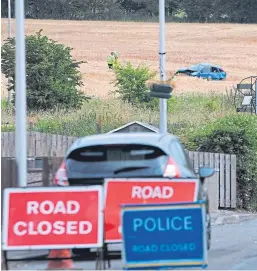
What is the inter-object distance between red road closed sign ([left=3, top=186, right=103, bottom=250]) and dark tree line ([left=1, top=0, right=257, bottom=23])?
67564mm

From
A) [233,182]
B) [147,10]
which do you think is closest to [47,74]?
[233,182]

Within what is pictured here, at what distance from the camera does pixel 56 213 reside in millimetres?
11391

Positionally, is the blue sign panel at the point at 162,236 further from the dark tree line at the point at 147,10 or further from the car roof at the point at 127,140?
the dark tree line at the point at 147,10

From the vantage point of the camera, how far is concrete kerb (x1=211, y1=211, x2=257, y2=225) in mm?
21911

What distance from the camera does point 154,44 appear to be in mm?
69062

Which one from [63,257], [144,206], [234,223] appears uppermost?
[144,206]

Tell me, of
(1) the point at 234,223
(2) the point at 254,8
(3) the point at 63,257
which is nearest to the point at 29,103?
(1) the point at 234,223

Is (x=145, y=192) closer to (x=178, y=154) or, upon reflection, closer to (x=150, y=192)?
(x=150, y=192)

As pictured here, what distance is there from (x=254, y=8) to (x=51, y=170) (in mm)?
69304

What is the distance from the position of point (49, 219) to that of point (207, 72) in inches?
1839

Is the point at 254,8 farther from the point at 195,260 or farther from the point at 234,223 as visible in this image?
the point at 195,260

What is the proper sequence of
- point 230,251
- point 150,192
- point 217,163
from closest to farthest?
1. point 150,192
2. point 230,251
3. point 217,163

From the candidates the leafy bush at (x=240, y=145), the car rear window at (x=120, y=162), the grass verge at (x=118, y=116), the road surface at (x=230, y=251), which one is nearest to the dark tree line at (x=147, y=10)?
the grass verge at (x=118, y=116)

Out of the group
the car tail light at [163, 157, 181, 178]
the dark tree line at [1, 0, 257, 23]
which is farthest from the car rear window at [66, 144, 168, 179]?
the dark tree line at [1, 0, 257, 23]
